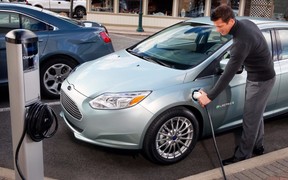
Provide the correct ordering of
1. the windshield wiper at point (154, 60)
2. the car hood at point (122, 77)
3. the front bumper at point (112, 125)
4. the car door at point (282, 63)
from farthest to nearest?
the car door at point (282, 63) < the windshield wiper at point (154, 60) < the car hood at point (122, 77) < the front bumper at point (112, 125)

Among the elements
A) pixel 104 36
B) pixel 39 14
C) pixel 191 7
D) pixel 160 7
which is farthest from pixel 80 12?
pixel 39 14

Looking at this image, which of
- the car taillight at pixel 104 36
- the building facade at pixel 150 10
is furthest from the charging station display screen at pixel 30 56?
the building facade at pixel 150 10

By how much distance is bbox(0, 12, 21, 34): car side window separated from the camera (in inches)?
219

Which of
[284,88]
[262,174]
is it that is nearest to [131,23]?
[284,88]

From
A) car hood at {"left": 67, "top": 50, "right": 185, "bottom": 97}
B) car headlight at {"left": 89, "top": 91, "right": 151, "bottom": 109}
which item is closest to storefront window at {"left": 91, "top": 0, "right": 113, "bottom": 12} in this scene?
car hood at {"left": 67, "top": 50, "right": 185, "bottom": 97}

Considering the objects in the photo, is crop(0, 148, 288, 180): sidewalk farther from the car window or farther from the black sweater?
the car window

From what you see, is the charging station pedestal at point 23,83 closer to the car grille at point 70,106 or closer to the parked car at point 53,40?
the car grille at point 70,106

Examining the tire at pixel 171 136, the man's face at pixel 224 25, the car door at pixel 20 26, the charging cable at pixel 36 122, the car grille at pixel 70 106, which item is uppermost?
the man's face at pixel 224 25

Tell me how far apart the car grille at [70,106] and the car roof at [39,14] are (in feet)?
6.41

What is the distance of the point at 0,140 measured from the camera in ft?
14.3

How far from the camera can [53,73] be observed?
19.2ft

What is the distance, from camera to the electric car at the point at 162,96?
3.66m

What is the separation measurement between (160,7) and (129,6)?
1.47 meters

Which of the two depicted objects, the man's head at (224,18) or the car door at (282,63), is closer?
the man's head at (224,18)
